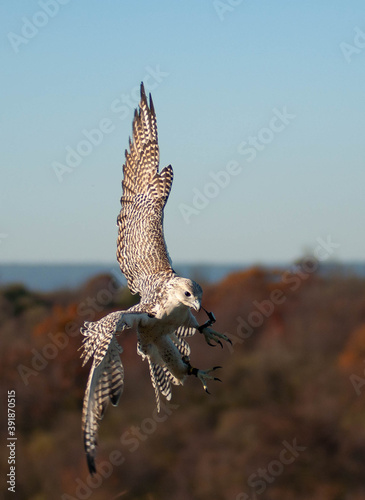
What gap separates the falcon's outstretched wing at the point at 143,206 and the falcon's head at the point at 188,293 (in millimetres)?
767

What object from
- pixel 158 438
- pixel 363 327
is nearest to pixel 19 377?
pixel 158 438

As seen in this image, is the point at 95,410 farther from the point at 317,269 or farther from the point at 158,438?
the point at 317,269

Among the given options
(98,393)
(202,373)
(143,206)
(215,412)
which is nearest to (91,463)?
(98,393)

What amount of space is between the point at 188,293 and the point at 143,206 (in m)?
1.68

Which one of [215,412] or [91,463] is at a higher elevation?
Answer: [91,463]

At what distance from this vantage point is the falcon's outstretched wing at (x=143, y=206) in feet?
21.6

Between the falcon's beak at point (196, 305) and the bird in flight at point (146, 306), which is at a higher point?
the falcon's beak at point (196, 305)

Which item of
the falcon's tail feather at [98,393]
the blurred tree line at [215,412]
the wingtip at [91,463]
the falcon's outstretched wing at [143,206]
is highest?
the falcon's outstretched wing at [143,206]

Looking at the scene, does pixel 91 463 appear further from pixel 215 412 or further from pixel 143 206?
pixel 215 412

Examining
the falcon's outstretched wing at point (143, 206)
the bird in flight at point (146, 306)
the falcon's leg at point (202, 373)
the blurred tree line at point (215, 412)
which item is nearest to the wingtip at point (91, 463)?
the bird in flight at point (146, 306)

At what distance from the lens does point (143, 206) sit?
274 inches

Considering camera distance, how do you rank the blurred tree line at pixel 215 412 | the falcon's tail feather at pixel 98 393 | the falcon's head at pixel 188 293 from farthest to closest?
1. the blurred tree line at pixel 215 412
2. the falcon's head at pixel 188 293
3. the falcon's tail feather at pixel 98 393

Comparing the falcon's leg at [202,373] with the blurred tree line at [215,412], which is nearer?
the falcon's leg at [202,373]

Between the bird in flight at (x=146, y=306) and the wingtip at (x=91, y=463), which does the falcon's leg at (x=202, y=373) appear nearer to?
the bird in flight at (x=146, y=306)
